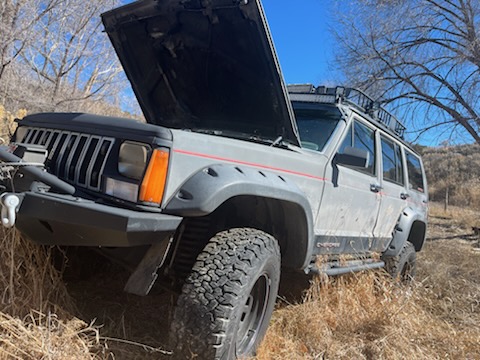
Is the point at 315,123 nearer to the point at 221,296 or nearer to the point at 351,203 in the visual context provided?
the point at 351,203

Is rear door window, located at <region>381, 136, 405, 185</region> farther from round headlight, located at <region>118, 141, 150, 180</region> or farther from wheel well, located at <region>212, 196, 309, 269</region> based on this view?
round headlight, located at <region>118, 141, 150, 180</region>

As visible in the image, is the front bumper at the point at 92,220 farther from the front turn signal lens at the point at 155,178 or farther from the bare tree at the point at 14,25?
the bare tree at the point at 14,25

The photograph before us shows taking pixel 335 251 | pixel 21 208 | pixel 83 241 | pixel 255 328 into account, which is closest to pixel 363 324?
pixel 335 251

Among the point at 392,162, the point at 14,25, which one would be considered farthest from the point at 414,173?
the point at 14,25

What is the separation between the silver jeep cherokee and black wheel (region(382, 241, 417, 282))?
487mm

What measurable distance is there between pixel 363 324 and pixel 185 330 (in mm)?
1831

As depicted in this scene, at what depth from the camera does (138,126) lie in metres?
2.40

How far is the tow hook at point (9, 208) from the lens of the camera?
2.09 metres

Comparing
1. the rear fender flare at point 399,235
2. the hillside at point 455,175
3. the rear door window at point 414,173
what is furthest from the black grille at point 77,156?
the hillside at point 455,175

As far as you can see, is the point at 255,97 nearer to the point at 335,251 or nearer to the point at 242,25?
the point at 242,25

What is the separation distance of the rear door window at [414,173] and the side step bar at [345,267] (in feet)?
6.34

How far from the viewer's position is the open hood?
3146 mm

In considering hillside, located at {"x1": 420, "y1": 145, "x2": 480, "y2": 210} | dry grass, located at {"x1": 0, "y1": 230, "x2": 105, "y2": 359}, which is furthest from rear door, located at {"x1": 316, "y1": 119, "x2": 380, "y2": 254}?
hillside, located at {"x1": 420, "y1": 145, "x2": 480, "y2": 210}

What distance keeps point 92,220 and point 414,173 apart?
535cm
